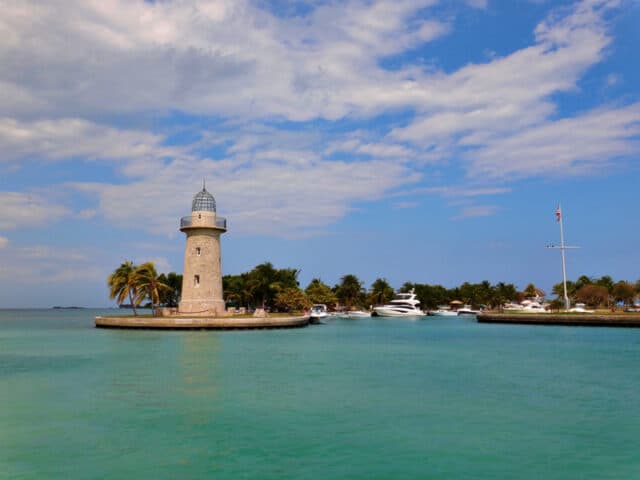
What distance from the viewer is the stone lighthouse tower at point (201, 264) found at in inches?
2206

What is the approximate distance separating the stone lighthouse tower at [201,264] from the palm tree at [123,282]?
8.53m

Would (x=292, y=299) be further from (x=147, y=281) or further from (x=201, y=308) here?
(x=201, y=308)

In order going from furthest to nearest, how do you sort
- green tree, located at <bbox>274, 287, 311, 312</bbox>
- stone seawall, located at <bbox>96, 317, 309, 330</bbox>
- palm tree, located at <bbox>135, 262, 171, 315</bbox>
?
1. green tree, located at <bbox>274, 287, 311, 312</bbox>
2. palm tree, located at <bbox>135, 262, 171, 315</bbox>
3. stone seawall, located at <bbox>96, 317, 309, 330</bbox>

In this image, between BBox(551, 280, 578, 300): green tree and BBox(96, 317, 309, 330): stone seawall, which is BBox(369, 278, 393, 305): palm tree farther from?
BBox(96, 317, 309, 330): stone seawall

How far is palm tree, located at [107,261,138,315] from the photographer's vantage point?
202ft

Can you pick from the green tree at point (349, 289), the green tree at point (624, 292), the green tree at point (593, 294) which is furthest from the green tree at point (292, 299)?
the green tree at point (624, 292)

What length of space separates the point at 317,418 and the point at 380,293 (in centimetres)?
11883

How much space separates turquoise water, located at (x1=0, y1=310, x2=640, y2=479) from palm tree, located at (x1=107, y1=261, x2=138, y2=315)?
104 feet

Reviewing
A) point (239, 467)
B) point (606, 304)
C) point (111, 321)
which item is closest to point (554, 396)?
point (239, 467)

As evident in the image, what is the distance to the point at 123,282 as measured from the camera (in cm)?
6259

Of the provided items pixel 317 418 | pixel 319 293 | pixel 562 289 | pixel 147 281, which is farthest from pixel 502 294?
pixel 317 418

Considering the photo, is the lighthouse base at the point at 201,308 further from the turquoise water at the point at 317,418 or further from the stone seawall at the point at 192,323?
the turquoise water at the point at 317,418

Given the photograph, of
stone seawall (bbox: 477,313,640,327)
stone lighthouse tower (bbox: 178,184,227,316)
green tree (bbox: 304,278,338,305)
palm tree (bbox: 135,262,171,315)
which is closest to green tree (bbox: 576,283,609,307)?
stone seawall (bbox: 477,313,640,327)

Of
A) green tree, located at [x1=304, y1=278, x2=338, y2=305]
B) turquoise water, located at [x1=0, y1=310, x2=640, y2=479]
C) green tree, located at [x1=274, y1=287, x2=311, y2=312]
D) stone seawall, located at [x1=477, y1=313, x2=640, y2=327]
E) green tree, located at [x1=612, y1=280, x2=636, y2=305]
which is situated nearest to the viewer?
turquoise water, located at [x1=0, y1=310, x2=640, y2=479]
